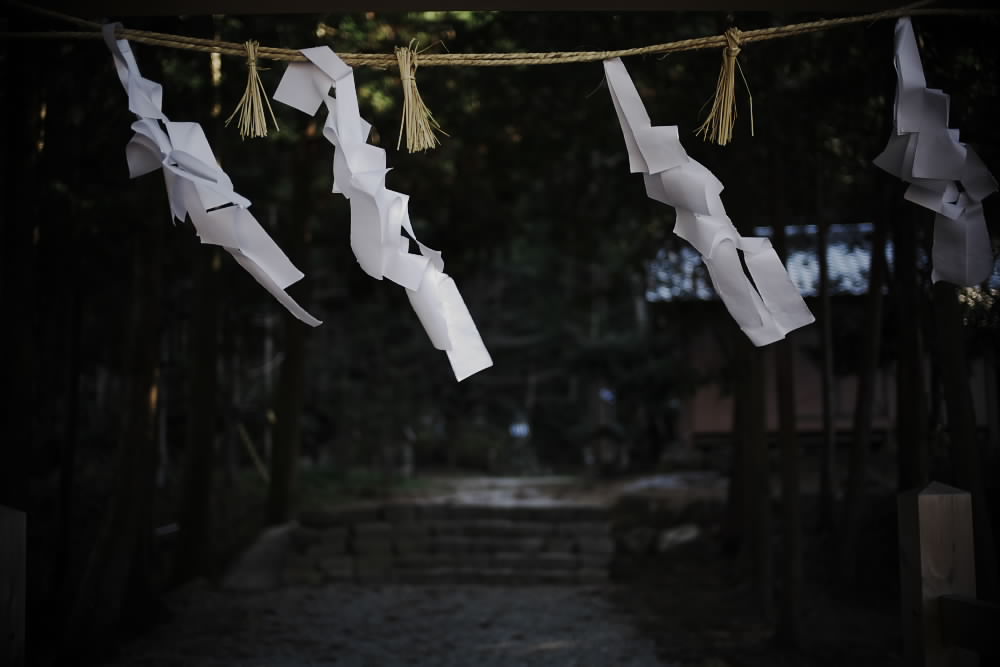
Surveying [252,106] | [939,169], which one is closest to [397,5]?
[252,106]

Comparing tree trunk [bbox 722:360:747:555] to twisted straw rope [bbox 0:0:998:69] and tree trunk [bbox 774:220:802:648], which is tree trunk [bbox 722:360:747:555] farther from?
twisted straw rope [bbox 0:0:998:69]

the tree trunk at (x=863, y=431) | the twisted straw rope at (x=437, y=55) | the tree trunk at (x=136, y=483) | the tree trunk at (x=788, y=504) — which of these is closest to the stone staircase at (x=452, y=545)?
the tree trunk at (x=863, y=431)

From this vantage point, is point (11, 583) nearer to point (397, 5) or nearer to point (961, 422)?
point (397, 5)

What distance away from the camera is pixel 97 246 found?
294 inches

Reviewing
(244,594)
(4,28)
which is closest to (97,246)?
(244,594)

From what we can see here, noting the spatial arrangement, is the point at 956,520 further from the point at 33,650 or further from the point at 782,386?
the point at 33,650

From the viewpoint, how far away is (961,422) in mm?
3922

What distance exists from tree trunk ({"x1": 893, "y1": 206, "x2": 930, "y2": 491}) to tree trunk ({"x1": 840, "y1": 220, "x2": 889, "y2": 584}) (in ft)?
3.97

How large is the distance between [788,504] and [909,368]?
1.21m

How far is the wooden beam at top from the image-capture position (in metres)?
2.87

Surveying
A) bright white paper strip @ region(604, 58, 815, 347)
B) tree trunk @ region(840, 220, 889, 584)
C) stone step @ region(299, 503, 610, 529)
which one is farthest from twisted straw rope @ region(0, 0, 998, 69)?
stone step @ region(299, 503, 610, 529)

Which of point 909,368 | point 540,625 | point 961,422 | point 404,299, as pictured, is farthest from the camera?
point 404,299

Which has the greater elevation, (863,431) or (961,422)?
(961,422)

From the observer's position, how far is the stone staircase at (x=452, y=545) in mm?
8953
